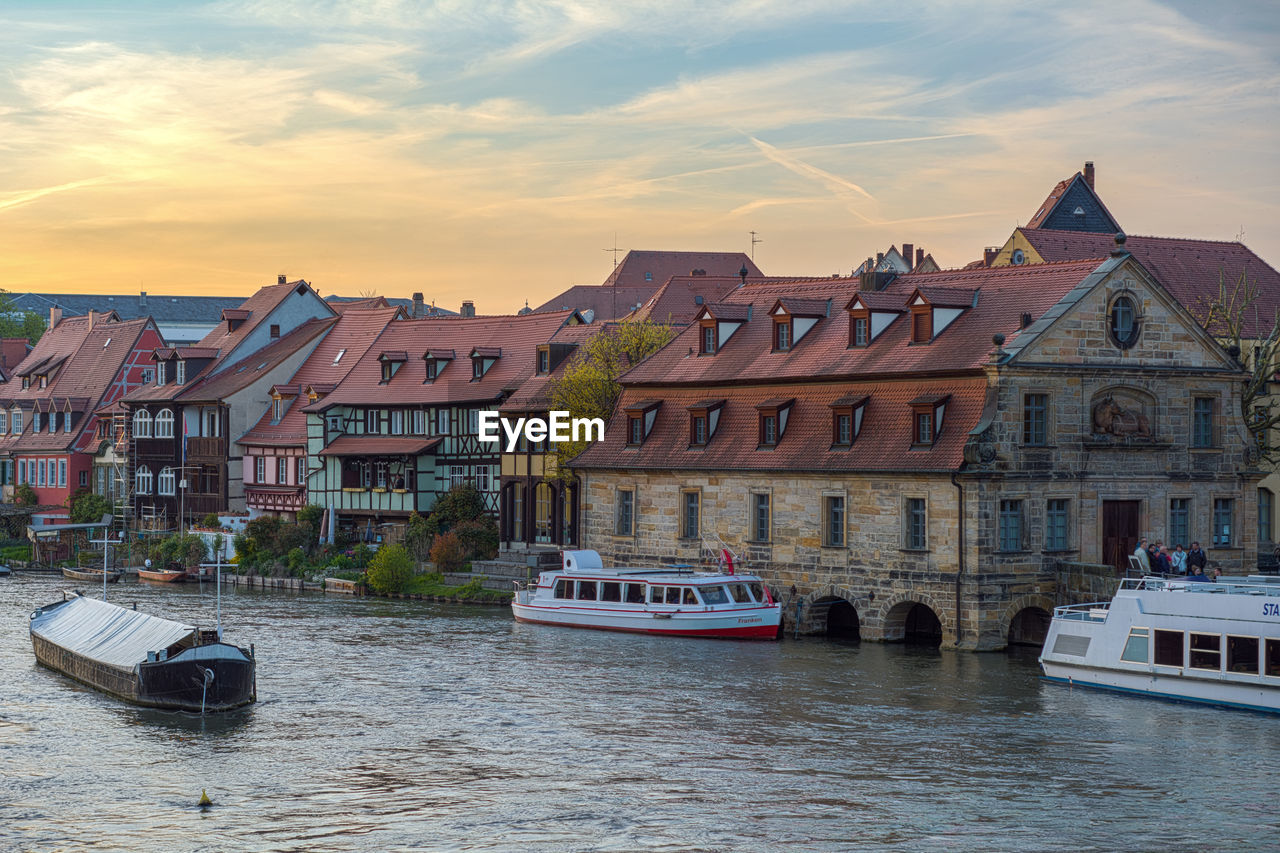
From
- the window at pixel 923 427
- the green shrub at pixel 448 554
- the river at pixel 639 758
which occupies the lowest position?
the river at pixel 639 758

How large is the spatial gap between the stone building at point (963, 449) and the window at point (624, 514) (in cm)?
266

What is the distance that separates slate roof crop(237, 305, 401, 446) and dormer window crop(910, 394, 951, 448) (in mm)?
41954

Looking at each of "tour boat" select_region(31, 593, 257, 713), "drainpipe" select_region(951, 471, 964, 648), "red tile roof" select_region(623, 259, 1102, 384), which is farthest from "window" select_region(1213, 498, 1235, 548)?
"tour boat" select_region(31, 593, 257, 713)

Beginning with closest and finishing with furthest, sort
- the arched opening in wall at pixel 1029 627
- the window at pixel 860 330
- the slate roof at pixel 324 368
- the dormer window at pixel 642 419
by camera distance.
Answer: the arched opening in wall at pixel 1029 627 → the window at pixel 860 330 → the dormer window at pixel 642 419 → the slate roof at pixel 324 368

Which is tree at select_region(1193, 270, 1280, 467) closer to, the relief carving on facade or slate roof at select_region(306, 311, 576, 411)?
the relief carving on facade

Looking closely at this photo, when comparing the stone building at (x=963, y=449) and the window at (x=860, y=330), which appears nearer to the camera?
the stone building at (x=963, y=449)

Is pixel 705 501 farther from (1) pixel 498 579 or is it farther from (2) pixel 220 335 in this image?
(2) pixel 220 335

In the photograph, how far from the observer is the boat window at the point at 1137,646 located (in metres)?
43.5

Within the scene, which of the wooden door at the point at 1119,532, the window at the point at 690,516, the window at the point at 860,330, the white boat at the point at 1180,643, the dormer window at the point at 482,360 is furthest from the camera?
the dormer window at the point at 482,360

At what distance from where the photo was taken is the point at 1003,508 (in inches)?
1976

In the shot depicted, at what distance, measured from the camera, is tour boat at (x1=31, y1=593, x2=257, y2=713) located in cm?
4191

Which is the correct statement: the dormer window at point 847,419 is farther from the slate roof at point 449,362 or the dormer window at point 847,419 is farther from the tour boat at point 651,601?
the slate roof at point 449,362

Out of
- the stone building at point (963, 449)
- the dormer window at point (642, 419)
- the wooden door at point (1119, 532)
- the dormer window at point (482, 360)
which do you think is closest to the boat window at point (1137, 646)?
the stone building at point (963, 449)

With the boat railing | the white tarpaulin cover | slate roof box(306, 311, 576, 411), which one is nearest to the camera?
the white tarpaulin cover
